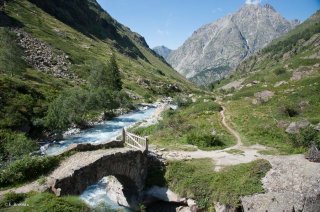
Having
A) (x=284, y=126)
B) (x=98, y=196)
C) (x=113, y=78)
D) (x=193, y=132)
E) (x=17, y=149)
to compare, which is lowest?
(x=98, y=196)

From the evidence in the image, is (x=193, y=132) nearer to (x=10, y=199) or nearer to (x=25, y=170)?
(x=25, y=170)

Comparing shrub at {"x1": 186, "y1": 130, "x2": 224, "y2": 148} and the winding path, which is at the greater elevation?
shrub at {"x1": 186, "y1": 130, "x2": 224, "y2": 148}

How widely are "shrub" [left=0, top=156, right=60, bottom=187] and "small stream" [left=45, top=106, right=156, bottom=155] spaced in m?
21.7

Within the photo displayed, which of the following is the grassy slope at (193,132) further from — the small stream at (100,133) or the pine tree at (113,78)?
the pine tree at (113,78)

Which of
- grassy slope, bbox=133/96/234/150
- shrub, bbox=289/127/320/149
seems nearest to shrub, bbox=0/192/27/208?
grassy slope, bbox=133/96/234/150

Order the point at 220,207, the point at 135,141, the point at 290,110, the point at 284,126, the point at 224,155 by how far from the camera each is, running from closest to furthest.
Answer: the point at 220,207 < the point at 135,141 < the point at 224,155 < the point at 284,126 < the point at 290,110

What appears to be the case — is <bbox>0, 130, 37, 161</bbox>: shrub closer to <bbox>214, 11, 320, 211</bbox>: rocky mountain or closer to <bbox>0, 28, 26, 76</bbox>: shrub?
<bbox>214, 11, 320, 211</bbox>: rocky mountain

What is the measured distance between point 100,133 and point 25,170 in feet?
130

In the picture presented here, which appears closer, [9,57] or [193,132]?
[193,132]

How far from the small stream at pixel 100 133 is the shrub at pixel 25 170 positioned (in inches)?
853

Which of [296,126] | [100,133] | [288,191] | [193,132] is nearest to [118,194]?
[288,191]

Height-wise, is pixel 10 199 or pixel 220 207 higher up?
pixel 10 199

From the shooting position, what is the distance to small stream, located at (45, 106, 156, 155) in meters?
53.8

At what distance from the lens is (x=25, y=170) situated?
81.4 feet
